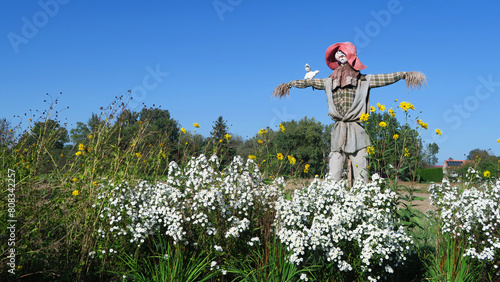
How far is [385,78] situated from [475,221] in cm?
286

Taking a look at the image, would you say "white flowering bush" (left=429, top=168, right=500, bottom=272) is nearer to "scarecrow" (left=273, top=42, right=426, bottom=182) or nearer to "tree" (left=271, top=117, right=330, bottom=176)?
"scarecrow" (left=273, top=42, right=426, bottom=182)

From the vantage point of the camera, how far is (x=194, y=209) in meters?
3.89

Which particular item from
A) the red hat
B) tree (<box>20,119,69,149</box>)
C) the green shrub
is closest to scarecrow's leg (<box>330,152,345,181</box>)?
the red hat

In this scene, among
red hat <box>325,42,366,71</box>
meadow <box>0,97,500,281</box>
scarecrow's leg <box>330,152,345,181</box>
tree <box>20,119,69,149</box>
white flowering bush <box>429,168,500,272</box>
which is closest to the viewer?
meadow <box>0,97,500,281</box>

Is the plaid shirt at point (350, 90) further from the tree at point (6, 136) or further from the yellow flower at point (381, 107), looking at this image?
the tree at point (6, 136)

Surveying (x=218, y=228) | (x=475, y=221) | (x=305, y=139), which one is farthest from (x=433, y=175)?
(x=218, y=228)

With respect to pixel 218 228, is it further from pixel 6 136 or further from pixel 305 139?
pixel 305 139

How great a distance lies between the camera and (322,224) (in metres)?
3.67

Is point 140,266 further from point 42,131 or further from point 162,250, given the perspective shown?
point 42,131

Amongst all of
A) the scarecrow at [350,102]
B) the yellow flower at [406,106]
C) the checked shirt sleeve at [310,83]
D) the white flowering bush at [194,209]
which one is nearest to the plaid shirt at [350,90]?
the scarecrow at [350,102]

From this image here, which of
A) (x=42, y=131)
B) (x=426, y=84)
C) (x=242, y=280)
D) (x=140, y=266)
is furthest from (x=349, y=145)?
(x=42, y=131)

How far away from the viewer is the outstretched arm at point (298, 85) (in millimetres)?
6684

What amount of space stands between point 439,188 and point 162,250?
139 inches

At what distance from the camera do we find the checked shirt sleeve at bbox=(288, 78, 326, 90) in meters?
6.67
